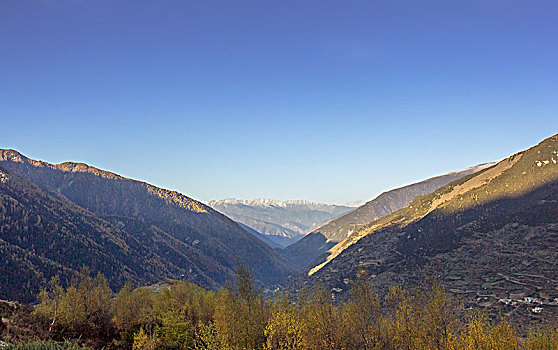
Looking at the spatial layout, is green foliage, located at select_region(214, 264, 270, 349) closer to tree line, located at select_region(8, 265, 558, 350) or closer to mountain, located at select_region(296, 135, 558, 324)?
tree line, located at select_region(8, 265, 558, 350)

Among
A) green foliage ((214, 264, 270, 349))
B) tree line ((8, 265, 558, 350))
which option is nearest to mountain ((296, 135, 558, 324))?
tree line ((8, 265, 558, 350))

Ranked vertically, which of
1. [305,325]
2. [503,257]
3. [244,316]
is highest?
Result: [244,316]

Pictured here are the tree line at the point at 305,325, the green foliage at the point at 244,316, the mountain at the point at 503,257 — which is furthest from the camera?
the mountain at the point at 503,257

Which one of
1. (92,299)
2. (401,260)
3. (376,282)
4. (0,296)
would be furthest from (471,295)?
(0,296)

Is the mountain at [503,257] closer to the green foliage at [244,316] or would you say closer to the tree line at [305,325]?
the tree line at [305,325]

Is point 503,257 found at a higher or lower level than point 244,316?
lower

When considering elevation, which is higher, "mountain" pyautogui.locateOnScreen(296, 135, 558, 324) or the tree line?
the tree line

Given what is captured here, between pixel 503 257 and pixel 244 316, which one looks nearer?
pixel 244 316

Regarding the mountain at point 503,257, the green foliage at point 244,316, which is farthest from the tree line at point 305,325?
the mountain at point 503,257

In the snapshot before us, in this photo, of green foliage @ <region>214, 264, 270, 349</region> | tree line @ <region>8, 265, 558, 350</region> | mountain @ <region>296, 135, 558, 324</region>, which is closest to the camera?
tree line @ <region>8, 265, 558, 350</region>

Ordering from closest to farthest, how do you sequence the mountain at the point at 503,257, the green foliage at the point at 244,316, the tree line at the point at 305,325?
the tree line at the point at 305,325
the green foliage at the point at 244,316
the mountain at the point at 503,257

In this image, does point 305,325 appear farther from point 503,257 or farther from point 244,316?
point 503,257

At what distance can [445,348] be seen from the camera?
3681cm

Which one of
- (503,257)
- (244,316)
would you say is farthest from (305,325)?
(503,257)
